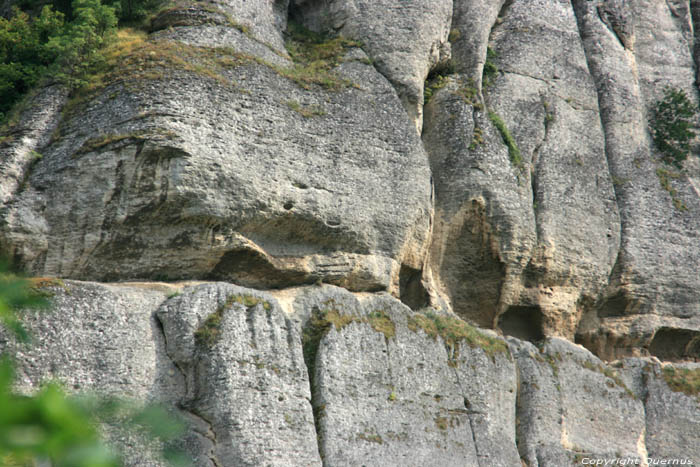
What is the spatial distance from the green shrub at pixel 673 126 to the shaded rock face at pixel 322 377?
7.88m

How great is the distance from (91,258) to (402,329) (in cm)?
577

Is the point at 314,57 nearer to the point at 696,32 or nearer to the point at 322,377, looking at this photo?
the point at 322,377

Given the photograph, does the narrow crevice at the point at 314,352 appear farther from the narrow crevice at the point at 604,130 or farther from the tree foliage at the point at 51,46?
the narrow crevice at the point at 604,130

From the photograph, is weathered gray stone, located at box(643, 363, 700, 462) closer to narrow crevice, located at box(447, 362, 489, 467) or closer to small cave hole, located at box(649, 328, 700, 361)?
small cave hole, located at box(649, 328, 700, 361)

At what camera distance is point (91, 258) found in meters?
14.0

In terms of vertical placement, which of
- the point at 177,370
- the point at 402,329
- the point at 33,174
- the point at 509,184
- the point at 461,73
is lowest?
the point at 177,370

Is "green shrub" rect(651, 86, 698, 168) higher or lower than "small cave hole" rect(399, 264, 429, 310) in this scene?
higher

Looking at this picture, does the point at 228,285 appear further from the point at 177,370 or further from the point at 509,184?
the point at 509,184

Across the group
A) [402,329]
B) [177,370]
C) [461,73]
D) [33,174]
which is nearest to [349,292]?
[402,329]

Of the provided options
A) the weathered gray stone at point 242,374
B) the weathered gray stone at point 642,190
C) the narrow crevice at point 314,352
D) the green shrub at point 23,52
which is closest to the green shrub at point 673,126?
the weathered gray stone at point 642,190

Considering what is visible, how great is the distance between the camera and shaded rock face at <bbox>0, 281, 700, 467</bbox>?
485 inches

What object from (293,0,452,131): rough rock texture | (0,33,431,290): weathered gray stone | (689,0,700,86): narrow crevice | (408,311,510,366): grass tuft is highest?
(689,0,700,86): narrow crevice

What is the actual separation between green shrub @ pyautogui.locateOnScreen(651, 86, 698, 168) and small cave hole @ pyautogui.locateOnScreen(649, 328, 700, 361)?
5.08 m

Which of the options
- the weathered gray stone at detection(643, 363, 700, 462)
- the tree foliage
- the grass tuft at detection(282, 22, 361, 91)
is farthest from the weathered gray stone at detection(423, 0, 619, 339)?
the tree foliage
